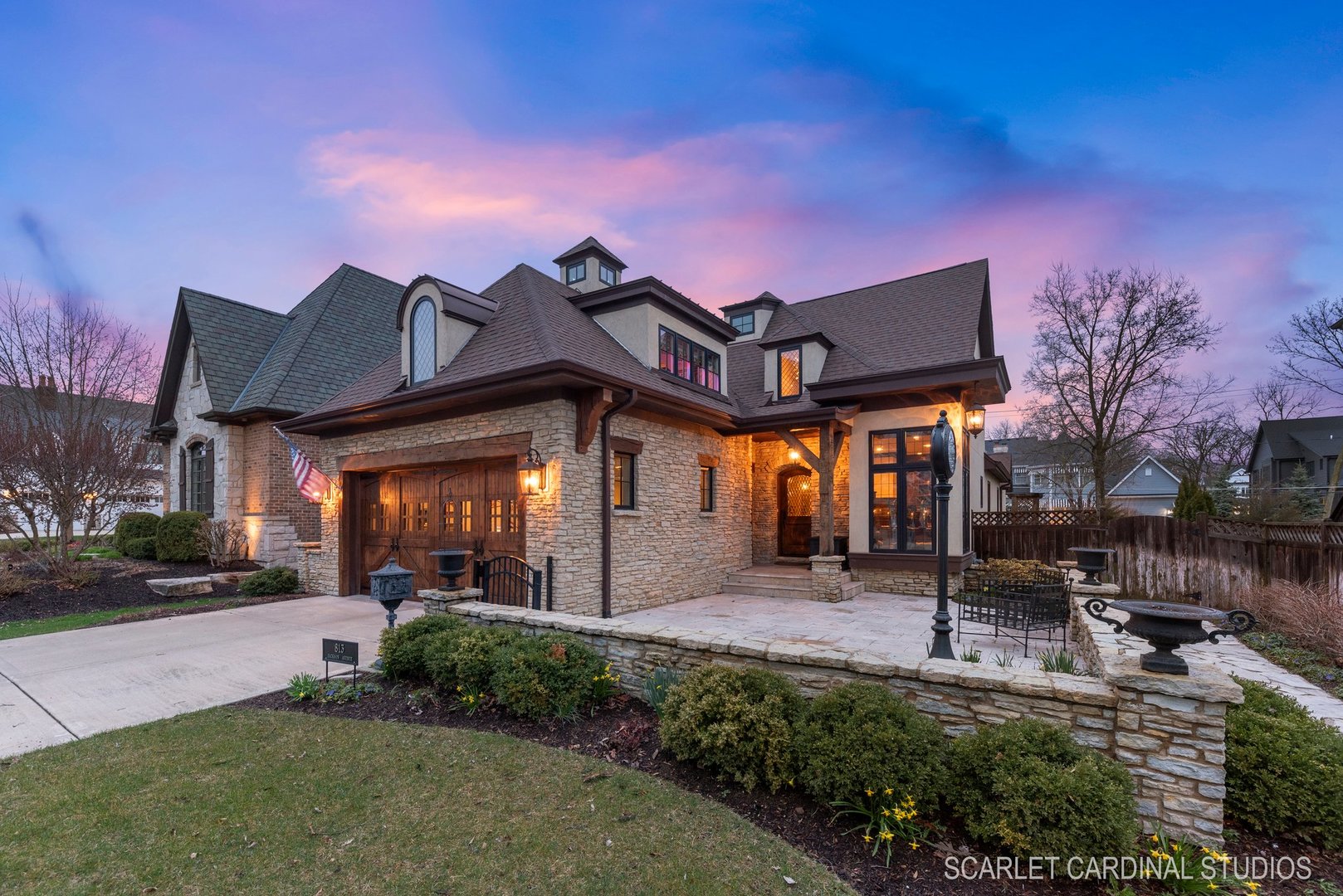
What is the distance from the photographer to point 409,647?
5.40 metres

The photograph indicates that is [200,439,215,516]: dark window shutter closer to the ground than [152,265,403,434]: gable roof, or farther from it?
closer to the ground

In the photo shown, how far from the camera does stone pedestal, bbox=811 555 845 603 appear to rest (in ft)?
35.1

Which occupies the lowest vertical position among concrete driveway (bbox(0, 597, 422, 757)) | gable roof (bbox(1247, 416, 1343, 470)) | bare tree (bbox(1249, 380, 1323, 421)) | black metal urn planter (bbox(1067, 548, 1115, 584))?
concrete driveway (bbox(0, 597, 422, 757))

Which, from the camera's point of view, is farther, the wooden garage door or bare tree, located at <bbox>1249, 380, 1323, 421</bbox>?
bare tree, located at <bbox>1249, 380, 1323, 421</bbox>

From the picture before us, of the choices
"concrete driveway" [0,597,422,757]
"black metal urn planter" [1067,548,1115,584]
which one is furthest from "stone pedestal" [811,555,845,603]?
"concrete driveway" [0,597,422,757]

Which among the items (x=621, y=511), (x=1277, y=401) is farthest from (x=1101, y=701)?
(x=1277, y=401)

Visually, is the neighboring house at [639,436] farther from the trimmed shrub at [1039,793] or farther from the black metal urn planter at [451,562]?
the trimmed shrub at [1039,793]

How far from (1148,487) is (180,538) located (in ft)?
174

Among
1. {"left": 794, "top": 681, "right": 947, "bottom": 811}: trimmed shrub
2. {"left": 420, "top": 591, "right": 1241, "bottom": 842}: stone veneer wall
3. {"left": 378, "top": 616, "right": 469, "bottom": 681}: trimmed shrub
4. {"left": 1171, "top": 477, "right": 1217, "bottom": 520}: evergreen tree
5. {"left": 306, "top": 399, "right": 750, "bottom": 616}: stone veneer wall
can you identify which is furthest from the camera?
{"left": 1171, "top": 477, "right": 1217, "bottom": 520}: evergreen tree

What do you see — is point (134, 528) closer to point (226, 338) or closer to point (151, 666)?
point (226, 338)

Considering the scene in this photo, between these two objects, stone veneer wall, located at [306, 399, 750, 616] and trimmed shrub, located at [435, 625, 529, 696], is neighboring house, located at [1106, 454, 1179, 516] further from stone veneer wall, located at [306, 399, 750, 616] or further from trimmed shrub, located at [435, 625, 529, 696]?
trimmed shrub, located at [435, 625, 529, 696]

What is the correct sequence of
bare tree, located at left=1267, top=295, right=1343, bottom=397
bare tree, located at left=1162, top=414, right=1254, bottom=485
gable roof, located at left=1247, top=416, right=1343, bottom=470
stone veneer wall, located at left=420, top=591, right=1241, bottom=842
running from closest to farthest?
stone veneer wall, located at left=420, top=591, right=1241, bottom=842 → bare tree, located at left=1267, top=295, right=1343, bottom=397 → bare tree, located at left=1162, top=414, right=1254, bottom=485 → gable roof, located at left=1247, top=416, right=1343, bottom=470

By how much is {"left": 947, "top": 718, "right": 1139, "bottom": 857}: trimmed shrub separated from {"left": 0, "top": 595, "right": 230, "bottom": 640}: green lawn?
38.0 ft

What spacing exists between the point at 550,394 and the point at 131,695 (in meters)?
5.53
